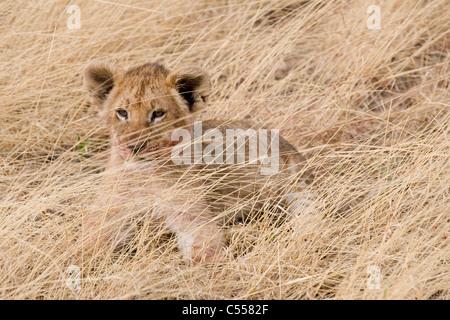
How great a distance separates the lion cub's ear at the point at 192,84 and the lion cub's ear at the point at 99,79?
1.62 feet

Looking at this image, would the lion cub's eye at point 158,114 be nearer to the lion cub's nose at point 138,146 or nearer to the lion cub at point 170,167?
the lion cub at point 170,167

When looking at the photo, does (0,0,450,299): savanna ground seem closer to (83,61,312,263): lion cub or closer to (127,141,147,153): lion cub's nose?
(83,61,312,263): lion cub

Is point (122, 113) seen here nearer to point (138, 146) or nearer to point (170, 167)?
point (138, 146)

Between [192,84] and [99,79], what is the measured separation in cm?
75

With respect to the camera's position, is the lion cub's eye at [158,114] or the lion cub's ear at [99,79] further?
the lion cub's ear at [99,79]

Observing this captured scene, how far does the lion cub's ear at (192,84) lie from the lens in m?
5.00

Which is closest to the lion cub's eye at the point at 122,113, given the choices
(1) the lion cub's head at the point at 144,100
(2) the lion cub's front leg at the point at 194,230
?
(1) the lion cub's head at the point at 144,100

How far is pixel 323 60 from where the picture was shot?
Result: 7309mm

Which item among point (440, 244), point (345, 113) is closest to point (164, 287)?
point (440, 244)

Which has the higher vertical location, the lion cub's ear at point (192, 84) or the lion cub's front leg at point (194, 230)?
the lion cub's ear at point (192, 84)

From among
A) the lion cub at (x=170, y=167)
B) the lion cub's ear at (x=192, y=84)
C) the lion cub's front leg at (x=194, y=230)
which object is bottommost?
the lion cub's front leg at (x=194, y=230)

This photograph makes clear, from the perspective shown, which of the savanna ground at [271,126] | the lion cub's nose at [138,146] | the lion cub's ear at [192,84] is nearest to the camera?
the savanna ground at [271,126]

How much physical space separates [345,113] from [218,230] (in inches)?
95.4
